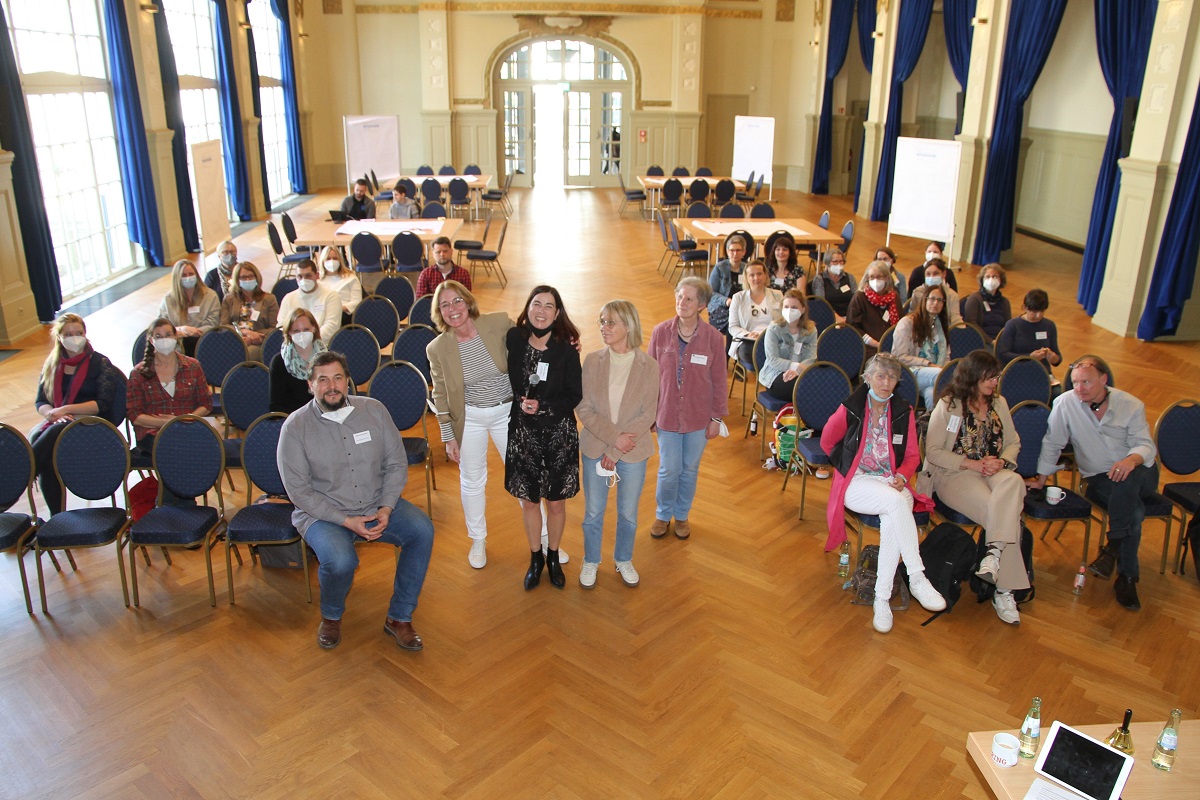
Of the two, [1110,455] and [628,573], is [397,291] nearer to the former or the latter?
[628,573]

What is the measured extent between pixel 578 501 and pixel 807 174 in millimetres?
17546

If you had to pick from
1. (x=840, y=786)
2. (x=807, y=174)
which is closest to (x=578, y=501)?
(x=840, y=786)

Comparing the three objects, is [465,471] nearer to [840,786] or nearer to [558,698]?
[558,698]

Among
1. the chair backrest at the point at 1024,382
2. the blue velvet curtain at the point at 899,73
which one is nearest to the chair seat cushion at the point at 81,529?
the chair backrest at the point at 1024,382

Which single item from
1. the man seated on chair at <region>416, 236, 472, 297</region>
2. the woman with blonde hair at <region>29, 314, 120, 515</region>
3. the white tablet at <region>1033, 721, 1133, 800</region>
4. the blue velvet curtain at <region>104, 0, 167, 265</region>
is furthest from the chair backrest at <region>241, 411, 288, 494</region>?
the blue velvet curtain at <region>104, 0, 167, 265</region>

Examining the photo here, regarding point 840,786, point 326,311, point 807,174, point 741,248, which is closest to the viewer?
point 840,786

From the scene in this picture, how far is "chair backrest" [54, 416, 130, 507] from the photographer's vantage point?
4.57 meters

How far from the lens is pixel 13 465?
4512mm

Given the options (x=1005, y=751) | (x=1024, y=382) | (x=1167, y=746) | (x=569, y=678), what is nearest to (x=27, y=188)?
(x=569, y=678)

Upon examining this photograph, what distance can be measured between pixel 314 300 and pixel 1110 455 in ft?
18.8

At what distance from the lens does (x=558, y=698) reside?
3859mm

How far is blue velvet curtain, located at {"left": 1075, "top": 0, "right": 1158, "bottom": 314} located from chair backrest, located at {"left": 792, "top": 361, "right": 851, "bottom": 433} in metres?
6.33

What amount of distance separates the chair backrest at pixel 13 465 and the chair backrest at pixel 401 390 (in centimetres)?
184

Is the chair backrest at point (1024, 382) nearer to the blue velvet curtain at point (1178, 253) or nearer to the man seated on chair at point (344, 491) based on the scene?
the man seated on chair at point (344, 491)
